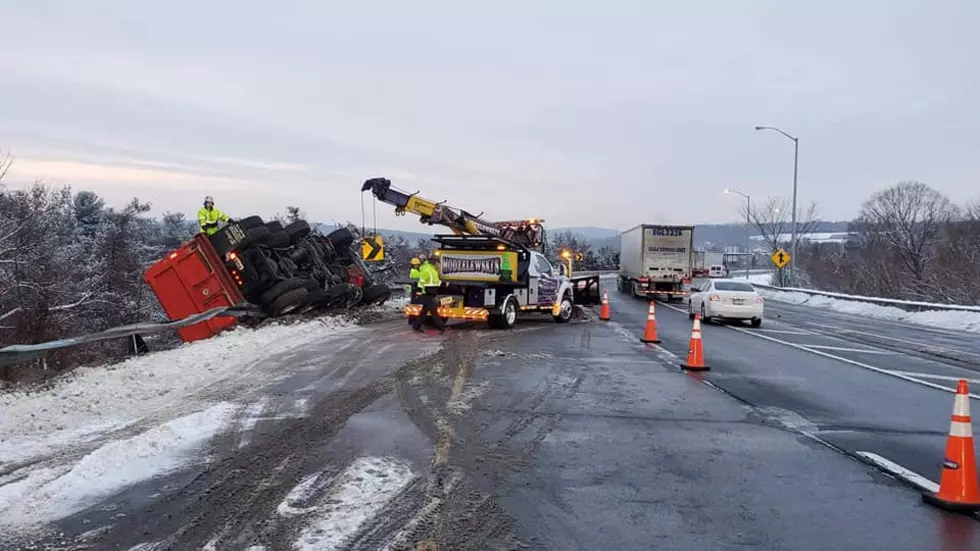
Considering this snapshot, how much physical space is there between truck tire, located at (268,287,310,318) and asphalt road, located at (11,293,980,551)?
180 inches

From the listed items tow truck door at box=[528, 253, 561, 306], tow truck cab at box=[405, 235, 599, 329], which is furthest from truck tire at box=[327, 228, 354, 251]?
tow truck door at box=[528, 253, 561, 306]

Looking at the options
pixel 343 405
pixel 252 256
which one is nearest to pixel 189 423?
pixel 343 405

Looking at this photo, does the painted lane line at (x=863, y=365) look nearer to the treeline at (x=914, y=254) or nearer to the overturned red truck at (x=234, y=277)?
the overturned red truck at (x=234, y=277)

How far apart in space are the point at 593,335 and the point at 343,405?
9.81 metres

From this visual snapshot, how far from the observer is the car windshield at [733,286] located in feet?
72.4

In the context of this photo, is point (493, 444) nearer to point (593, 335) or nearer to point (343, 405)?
point (343, 405)

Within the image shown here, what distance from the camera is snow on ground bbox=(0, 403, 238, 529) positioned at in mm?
4996

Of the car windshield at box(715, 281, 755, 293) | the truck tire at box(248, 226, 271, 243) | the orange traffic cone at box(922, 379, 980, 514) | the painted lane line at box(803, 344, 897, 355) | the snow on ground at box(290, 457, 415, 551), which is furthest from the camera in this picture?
the car windshield at box(715, 281, 755, 293)

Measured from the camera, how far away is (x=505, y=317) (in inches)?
720

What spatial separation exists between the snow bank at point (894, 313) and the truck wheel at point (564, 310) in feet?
44.4

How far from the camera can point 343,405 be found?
863 cm

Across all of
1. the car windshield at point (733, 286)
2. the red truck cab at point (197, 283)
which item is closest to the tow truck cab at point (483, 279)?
the red truck cab at point (197, 283)

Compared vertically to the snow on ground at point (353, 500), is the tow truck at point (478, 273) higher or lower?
higher

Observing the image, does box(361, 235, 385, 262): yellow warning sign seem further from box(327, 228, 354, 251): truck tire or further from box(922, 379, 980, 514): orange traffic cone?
box(922, 379, 980, 514): orange traffic cone
